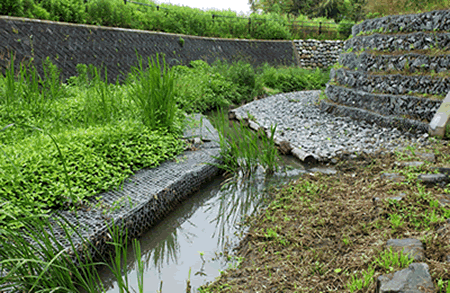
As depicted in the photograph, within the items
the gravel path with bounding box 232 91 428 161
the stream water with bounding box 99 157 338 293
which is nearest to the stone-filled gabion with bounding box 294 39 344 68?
the gravel path with bounding box 232 91 428 161

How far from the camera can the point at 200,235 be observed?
311cm

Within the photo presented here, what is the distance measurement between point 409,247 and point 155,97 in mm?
3303

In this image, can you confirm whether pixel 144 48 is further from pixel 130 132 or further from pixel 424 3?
pixel 424 3

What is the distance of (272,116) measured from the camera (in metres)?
7.20

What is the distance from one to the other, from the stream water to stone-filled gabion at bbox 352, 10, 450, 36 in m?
3.45

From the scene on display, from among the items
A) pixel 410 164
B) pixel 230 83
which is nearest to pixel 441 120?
pixel 410 164

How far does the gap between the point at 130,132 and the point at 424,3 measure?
6418mm

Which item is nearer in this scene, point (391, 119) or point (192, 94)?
point (391, 119)

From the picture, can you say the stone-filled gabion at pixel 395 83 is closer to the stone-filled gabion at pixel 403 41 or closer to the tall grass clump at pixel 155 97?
the stone-filled gabion at pixel 403 41

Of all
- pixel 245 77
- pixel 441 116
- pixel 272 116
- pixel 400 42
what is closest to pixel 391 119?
pixel 441 116

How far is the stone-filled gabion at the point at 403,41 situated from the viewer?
5.30m

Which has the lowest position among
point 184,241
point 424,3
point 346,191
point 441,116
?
point 184,241

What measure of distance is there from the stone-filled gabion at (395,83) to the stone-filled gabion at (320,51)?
9.58 m

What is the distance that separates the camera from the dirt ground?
2.06 meters
